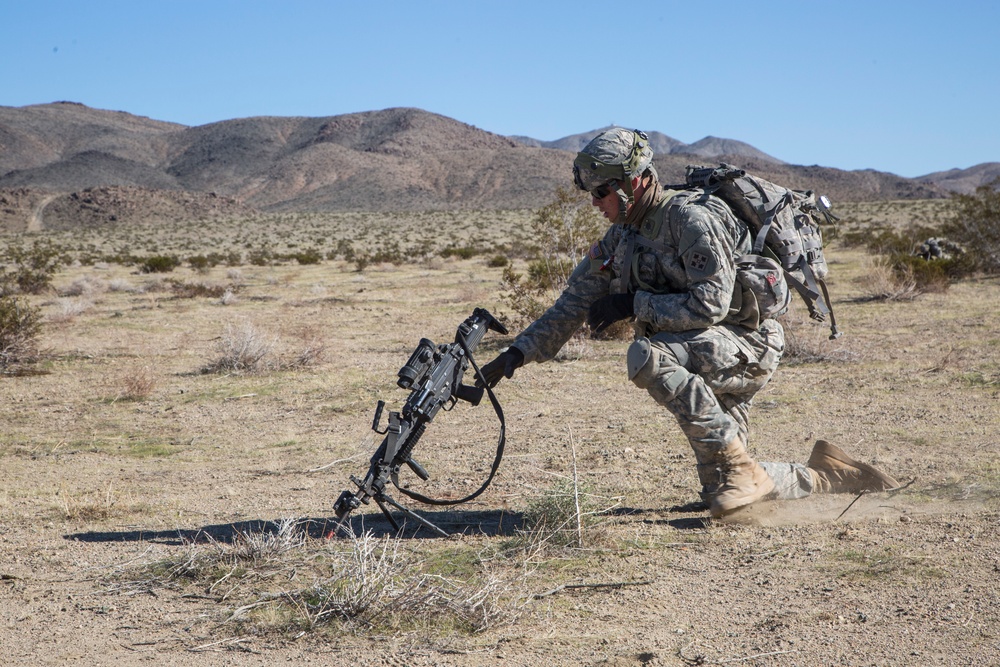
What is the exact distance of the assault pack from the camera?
4.31m

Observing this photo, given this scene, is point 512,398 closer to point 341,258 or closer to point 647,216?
point 647,216

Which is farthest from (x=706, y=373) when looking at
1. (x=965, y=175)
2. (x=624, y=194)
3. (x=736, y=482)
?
(x=965, y=175)

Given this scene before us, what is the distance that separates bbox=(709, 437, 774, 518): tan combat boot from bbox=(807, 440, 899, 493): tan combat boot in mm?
590

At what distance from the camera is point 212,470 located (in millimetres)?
5867

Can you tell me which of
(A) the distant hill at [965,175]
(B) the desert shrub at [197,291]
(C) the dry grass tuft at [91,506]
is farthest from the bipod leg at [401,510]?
(A) the distant hill at [965,175]

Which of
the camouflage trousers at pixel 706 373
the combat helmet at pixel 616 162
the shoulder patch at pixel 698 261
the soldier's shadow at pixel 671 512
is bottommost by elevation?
the soldier's shadow at pixel 671 512

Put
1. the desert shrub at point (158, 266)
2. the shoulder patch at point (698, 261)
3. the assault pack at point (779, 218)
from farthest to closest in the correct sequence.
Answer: the desert shrub at point (158, 266), the assault pack at point (779, 218), the shoulder patch at point (698, 261)

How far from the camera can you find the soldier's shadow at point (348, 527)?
→ 14.5 feet

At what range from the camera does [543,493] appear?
4441mm

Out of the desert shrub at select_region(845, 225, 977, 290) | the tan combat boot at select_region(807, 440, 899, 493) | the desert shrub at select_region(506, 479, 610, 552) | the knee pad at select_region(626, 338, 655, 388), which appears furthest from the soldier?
the desert shrub at select_region(845, 225, 977, 290)

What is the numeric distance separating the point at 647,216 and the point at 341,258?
25.9m

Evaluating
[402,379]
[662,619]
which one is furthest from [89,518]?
[662,619]

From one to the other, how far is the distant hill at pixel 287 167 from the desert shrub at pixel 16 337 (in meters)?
70.8

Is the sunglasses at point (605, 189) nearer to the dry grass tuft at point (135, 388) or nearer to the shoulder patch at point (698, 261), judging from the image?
the shoulder patch at point (698, 261)
